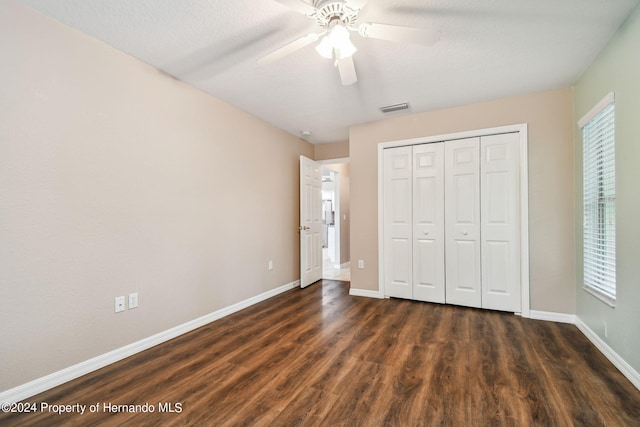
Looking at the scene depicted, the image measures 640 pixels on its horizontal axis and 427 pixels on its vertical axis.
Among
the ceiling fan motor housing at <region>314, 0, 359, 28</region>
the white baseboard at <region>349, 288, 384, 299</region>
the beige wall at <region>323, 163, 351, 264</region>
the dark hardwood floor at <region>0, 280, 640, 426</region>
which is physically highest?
the ceiling fan motor housing at <region>314, 0, 359, 28</region>

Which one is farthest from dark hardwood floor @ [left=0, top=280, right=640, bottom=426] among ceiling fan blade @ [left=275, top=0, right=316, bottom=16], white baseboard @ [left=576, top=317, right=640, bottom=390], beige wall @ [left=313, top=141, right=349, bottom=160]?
beige wall @ [left=313, top=141, right=349, bottom=160]

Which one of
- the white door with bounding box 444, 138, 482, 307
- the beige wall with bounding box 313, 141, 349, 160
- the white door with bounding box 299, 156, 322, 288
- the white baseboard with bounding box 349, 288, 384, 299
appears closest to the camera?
the white door with bounding box 444, 138, 482, 307

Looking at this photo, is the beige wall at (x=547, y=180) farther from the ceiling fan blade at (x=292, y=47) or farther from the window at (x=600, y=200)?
the ceiling fan blade at (x=292, y=47)

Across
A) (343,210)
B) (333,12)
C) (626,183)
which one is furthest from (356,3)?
(343,210)

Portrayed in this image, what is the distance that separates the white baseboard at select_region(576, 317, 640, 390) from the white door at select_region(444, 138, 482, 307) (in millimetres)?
960

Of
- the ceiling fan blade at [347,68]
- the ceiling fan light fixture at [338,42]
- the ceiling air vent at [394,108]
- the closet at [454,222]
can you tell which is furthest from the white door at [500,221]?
the ceiling fan light fixture at [338,42]

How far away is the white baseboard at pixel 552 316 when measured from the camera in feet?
9.84

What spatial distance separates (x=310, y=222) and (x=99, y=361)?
10.4ft

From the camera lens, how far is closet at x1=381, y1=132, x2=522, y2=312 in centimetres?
332

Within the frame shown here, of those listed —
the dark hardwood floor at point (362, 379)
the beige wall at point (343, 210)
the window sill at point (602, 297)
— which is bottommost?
the dark hardwood floor at point (362, 379)

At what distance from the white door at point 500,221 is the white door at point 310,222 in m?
2.46

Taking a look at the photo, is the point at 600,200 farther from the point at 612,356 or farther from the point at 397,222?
the point at 397,222

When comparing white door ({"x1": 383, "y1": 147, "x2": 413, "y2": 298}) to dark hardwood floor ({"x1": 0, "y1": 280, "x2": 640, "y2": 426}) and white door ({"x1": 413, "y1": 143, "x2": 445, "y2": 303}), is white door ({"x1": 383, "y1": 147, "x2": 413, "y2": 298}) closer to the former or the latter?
white door ({"x1": 413, "y1": 143, "x2": 445, "y2": 303})

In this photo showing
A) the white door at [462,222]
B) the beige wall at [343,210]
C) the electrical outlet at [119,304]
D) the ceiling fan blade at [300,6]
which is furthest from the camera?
the beige wall at [343,210]
